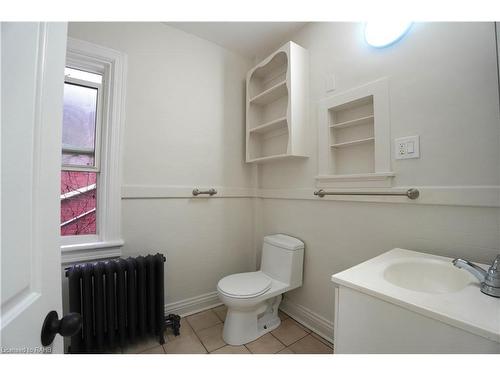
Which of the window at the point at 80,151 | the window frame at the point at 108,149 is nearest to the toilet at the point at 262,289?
the window frame at the point at 108,149

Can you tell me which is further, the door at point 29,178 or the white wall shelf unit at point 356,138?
the white wall shelf unit at point 356,138

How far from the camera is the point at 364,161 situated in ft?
4.51

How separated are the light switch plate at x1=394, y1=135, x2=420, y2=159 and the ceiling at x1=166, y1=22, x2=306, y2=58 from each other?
1.27 m

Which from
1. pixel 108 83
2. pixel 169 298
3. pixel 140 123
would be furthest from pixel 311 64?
pixel 169 298

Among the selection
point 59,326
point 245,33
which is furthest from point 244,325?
point 245,33

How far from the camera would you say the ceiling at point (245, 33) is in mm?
1727

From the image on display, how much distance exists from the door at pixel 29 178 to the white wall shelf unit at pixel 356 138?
1.42 metres

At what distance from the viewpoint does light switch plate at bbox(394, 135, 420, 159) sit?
44.3 inches

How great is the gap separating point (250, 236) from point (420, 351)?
1.64m

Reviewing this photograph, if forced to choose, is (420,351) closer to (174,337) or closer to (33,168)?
(33,168)

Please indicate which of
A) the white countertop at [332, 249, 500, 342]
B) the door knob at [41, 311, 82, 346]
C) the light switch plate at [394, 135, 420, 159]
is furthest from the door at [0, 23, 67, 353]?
the light switch plate at [394, 135, 420, 159]

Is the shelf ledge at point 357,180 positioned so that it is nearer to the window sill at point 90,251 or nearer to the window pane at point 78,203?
the window sill at point 90,251

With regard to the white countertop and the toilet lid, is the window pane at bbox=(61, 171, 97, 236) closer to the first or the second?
the toilet lid
